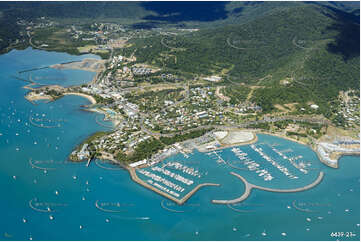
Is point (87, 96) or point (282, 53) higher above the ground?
point (282, 53)

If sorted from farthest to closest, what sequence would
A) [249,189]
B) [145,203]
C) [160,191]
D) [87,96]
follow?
[87,96] < [249,189] < [160,191] < [145,203]

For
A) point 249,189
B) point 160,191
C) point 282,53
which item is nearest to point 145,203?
point 160,191

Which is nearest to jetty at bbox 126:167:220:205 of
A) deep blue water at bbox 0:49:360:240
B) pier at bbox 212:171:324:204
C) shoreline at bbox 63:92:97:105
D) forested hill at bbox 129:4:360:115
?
deep blue water at bbox 0:49:360:240

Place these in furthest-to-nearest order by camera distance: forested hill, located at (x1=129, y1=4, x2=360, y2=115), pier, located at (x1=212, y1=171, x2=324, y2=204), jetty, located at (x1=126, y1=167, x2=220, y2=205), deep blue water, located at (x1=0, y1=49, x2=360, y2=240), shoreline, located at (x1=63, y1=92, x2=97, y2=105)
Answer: forested hill, located at (x1=129, y1=4, x2=360, y2=115), shoreline, located at (x1=63, y1=92, x2=97, y2=105), pier, located at (x1=212, y1=171, x2=324, y2=204), jetty, located at (x1=126, y1=167, x2=220, y2=205), deep blue water, located at (x1=0, y1=49, x2=360, y2=240)

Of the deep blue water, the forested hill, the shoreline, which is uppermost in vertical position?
the forested hill

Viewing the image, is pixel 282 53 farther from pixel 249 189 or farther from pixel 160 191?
pixel 160 191

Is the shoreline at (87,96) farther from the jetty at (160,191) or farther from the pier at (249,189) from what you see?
the pier at (249,189)

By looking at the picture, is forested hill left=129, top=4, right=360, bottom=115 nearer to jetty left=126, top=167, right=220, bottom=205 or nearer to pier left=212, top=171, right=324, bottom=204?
pier left=212, top=171, right=324, bottom=204
